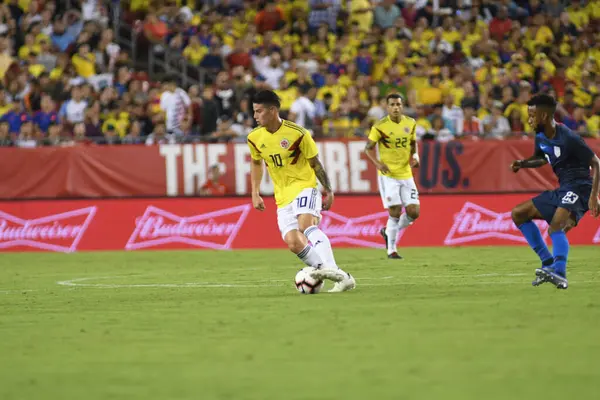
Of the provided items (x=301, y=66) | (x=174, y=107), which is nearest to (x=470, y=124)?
(x=301, y=66)

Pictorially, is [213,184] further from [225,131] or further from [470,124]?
[470,124]

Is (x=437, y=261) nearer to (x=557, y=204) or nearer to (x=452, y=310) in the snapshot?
(x=557, y=204)

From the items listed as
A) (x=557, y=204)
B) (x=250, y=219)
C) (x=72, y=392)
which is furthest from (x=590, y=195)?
(x=250, y=219)

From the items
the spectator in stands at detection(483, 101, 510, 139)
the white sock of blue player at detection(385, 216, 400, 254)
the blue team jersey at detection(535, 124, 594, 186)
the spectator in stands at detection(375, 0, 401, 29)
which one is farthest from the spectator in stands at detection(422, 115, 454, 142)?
the blue team jersey at detection(535, 124, 594, 186)

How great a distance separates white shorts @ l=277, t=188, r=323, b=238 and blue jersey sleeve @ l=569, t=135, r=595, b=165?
105 inches

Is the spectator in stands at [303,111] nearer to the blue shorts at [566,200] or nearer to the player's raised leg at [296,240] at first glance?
the player's raised leg at [296,240]

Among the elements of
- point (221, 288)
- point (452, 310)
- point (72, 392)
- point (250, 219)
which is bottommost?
point (250, 219)

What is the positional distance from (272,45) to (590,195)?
15.2 metres

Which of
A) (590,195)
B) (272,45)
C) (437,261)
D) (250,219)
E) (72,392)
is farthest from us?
(272,45)

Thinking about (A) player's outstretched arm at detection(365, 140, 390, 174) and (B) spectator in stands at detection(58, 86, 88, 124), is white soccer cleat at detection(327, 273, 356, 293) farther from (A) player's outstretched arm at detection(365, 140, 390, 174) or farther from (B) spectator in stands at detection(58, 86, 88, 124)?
(B) spectator in stands at detection(58, 86, 88, 124)

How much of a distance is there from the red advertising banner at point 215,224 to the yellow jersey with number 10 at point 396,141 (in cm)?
297

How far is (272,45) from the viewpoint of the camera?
26359 millimetres

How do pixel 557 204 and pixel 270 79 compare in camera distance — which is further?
pixel 270 79

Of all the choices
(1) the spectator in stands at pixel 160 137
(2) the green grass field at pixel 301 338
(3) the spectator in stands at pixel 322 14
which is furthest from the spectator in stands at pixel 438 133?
(2) the green grass field at pixel 301 338
